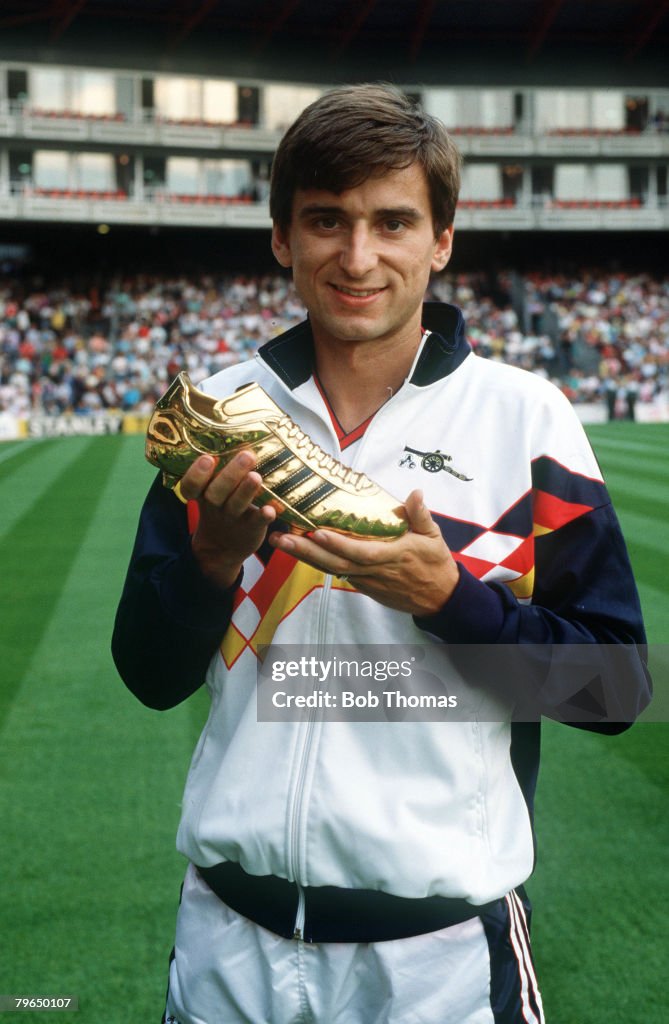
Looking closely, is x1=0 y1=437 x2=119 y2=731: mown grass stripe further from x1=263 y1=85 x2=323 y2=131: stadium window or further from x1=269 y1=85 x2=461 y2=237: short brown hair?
x1=263 y1=85 x2=323 y2=131: stadium window

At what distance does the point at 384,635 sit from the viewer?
1.56 m

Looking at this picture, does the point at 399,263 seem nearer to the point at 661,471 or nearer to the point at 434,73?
the point at 661,471

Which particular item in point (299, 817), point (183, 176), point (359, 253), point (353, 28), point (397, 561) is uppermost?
point (353, 28)

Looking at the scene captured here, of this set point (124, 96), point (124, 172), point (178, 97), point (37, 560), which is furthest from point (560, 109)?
point (37, 560)

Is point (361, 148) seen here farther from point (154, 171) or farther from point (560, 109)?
point (560, 109)

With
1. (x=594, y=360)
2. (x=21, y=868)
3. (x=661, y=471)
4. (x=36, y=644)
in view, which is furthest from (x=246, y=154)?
(x=21, y=868)

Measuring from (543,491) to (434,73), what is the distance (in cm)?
3925

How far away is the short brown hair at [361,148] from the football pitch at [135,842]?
6.98 feet

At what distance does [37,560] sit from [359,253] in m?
6.89

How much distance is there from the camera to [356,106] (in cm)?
157

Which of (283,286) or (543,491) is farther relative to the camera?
(283,286)

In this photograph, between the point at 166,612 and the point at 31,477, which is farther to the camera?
the point at 31,477

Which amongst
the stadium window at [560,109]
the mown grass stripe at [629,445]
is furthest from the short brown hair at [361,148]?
the stadium window at [560,109]

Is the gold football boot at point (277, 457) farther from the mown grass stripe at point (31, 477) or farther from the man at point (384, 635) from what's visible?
the mown grass stripe at point (31, 477)
